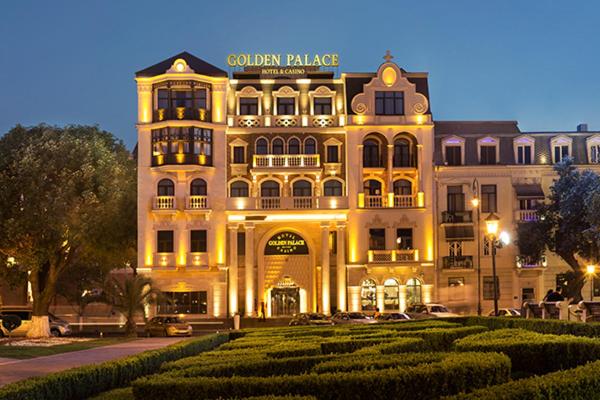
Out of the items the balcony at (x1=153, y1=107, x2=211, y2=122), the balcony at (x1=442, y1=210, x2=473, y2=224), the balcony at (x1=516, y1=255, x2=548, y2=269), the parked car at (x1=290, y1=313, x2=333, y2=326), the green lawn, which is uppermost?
the balcony at (x1=153, y1=107, x2=211, y2=122)

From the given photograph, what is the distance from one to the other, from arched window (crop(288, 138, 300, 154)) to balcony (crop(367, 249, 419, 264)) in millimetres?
9808

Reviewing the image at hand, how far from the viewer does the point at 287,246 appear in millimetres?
66562

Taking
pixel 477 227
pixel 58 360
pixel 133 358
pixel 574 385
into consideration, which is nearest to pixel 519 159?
pixel 477 227

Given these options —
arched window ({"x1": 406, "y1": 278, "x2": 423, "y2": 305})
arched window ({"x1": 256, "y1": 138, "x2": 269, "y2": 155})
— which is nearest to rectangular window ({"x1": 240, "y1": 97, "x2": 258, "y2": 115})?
arched window ({"x1": 256, "y1": 138, "x2": 269, "y2": 155})

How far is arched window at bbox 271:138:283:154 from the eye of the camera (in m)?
65.9

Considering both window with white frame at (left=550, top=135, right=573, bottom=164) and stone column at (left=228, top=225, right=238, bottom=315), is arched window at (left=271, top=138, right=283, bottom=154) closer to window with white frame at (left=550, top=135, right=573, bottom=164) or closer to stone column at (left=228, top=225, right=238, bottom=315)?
stone column at (left=228, top=225, right=238, bottom=315)

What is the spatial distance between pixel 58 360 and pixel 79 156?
915 inches

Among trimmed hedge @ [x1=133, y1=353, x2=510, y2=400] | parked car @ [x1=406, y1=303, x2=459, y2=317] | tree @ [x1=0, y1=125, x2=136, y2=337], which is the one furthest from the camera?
parked car @ [x1=406, y1=303, x2=459, y2=317]

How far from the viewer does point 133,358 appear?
22.0 meters

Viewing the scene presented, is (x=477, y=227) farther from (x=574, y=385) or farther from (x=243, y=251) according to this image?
(x=574, y=385)

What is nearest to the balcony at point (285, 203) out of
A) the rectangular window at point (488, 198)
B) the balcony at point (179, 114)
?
the balcony at point (179, 114)

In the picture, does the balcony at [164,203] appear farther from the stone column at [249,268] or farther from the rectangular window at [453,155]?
the rectangular window at [453,155]

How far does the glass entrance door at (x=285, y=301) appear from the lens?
219 feet

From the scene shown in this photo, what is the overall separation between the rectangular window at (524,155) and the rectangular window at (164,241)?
28220mm
